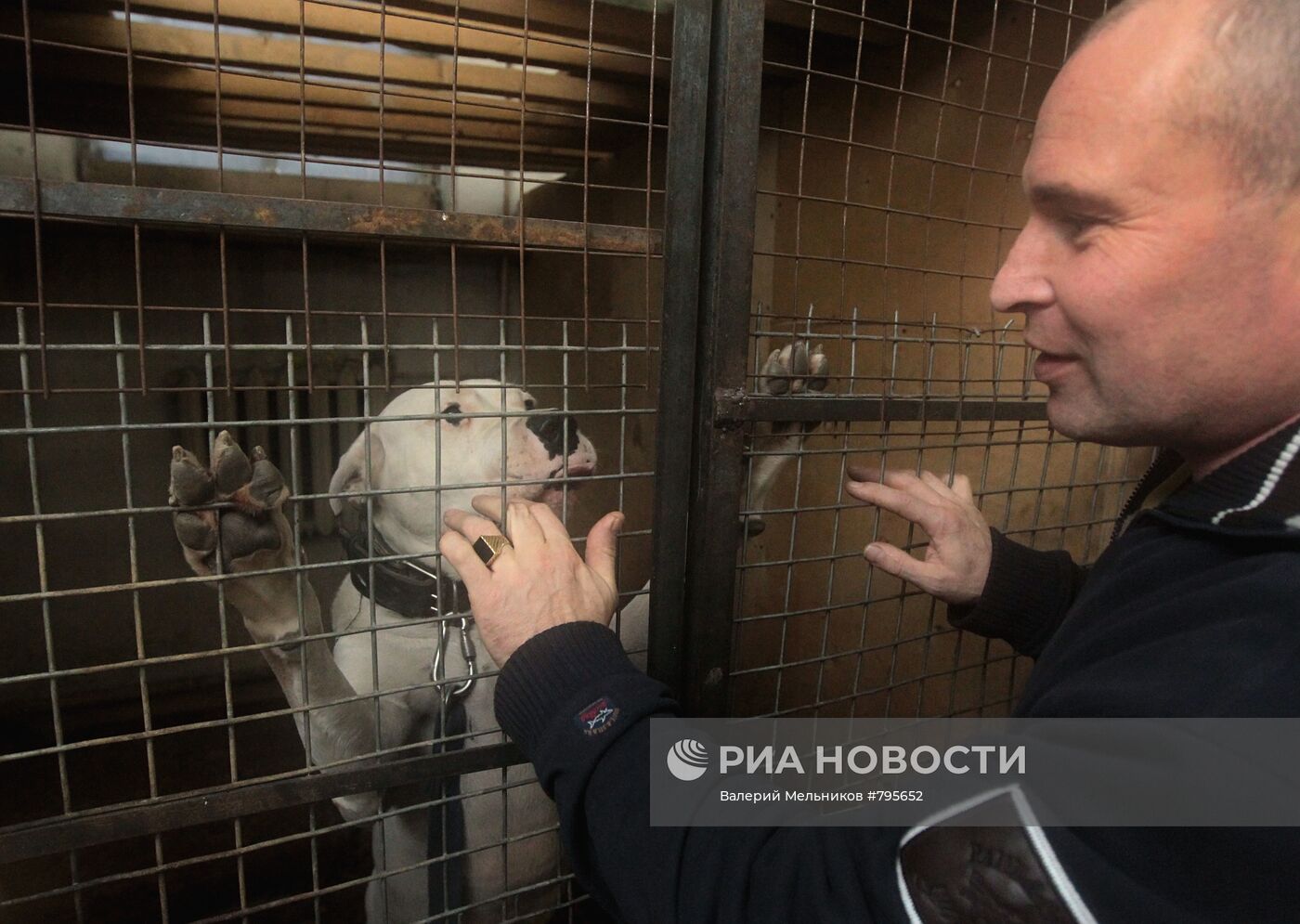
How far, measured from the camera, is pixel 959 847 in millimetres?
547

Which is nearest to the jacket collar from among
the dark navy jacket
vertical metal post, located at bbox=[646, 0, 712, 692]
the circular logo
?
the dark navy jacket

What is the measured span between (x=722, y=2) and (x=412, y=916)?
188 cm

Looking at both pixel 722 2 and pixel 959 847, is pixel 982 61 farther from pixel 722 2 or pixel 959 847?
pixel 959 847

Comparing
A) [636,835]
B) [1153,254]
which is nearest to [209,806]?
[636,835]

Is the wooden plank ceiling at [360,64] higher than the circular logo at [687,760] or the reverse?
higher

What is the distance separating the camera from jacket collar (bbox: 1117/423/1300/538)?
1.90ft

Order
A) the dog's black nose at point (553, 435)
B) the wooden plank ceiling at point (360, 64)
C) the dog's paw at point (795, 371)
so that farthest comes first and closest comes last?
the wooden plank ceiling at point (360, 64) < the dog's black nose at point (553, 435) < the dog's paw at point (795, 371)

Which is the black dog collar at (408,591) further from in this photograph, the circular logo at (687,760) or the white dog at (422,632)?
the circular logo at (687,760)

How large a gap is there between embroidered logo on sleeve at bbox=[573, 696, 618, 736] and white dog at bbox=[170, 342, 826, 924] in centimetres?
44

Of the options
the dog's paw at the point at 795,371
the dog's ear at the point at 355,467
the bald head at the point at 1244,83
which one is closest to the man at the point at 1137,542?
the bald head at the point at 1244,83

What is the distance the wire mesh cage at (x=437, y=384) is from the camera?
98 centimetres

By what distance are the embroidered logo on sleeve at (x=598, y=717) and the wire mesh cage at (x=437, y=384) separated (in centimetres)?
36

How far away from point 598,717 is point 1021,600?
78 cm

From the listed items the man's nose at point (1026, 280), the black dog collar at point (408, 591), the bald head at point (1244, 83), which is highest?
the bald head at point (1244, 83)
